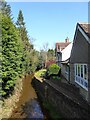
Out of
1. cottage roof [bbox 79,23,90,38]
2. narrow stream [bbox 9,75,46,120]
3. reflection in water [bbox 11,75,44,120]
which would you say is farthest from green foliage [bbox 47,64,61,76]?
cottage roof [bbox 79,23,90,38]

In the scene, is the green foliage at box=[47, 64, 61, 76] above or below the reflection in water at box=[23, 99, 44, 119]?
above

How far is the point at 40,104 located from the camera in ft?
84.8

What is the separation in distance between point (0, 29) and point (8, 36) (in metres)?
1.20

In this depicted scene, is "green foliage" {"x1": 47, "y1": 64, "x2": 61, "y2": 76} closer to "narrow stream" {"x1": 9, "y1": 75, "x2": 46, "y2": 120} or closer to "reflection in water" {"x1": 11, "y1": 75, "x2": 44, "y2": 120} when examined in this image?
"reflection in water" {"x1": 11, "y1": 75, "x2": 44, "y2": 120}

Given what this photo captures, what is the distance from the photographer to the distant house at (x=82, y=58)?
57.6 feet

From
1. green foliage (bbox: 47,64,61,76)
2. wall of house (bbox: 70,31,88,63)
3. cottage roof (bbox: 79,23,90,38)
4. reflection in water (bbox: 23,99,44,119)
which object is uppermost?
cottage roof (bbox: 79,23,90,38)

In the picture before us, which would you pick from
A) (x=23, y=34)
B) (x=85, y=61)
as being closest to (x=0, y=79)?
(x=85, y=61)

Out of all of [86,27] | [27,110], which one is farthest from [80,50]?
[27,110]

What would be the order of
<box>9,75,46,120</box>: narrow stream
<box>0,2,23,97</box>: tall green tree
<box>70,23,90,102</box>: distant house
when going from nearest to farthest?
<box>70,23,90,102</box>: distant house, <box>9,75,46,120</box>: narrow stream, <box>0,2,23,97</box>: tall green tree

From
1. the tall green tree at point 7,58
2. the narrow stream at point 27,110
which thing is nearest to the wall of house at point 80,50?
the narrow stream at point 27,110

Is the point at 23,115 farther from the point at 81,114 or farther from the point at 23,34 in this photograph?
the point at 23,34

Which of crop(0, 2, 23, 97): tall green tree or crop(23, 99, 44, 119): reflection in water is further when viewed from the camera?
crop(0, 2, 23, 97): tall green tree

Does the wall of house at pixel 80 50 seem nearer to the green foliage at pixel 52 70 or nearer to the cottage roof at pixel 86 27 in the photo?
the cottage roof at pixel 86 27

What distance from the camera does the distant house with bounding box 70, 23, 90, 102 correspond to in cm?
1755
